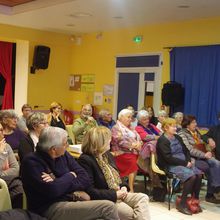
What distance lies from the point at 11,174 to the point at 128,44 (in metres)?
4.97

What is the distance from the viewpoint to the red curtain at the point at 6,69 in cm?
825

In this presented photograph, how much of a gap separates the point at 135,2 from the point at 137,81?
2314mm

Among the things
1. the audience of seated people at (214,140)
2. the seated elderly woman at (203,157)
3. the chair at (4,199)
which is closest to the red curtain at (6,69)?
the seated elderly woman at (203,157)

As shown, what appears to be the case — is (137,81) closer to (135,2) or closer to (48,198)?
(135,2)

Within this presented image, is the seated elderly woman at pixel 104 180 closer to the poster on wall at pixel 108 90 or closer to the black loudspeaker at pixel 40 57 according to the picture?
the poster on wall at pixel 108 90

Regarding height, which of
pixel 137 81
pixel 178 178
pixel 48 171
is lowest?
pixel 178 178

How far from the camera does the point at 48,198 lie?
234 cm

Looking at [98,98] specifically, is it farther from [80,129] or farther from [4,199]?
[4,199]

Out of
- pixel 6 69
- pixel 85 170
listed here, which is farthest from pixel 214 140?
pixel 6 69

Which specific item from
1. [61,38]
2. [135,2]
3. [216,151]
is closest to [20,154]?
A: [216,151]

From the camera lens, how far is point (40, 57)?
26.2 feet

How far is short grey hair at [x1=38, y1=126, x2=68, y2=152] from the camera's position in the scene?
2.42 meters

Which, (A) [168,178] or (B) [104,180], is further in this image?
(A) [168,178]

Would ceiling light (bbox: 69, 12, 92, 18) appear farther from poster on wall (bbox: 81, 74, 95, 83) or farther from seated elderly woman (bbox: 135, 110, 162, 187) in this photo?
seated elderly woman (bbox: 135, 110, 162, 187)
